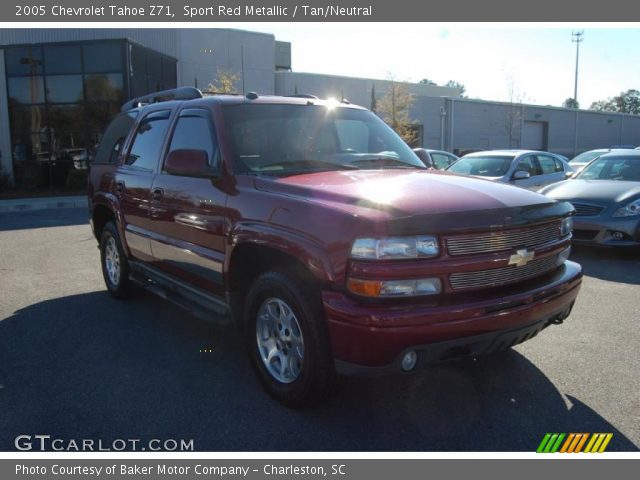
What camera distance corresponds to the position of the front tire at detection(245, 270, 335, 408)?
311cm

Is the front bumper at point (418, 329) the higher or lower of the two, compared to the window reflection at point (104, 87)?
lower

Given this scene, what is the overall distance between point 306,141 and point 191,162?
88 centimetres

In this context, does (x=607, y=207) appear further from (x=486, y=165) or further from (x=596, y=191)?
(x=486, y=165)

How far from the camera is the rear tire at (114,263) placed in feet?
18.9

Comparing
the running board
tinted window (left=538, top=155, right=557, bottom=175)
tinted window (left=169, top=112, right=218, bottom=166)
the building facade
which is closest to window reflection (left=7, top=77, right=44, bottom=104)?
the building facade

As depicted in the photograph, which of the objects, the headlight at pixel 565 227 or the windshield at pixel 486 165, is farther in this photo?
the windshield at pixel 486 165

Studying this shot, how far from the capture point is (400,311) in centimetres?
284

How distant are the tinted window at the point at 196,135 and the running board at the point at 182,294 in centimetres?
104

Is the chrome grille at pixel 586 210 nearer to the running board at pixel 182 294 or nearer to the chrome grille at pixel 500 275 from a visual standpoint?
the chrome grille at pixel 500 275

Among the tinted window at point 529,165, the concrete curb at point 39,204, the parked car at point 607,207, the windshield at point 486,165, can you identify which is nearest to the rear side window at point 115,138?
the parked car at point 607,207

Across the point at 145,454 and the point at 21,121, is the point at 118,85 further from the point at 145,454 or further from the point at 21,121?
the point at 145,454

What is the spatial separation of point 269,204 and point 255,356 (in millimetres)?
1042

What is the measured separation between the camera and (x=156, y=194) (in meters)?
4.73

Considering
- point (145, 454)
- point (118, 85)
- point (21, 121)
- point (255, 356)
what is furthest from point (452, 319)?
point (21, 121)
